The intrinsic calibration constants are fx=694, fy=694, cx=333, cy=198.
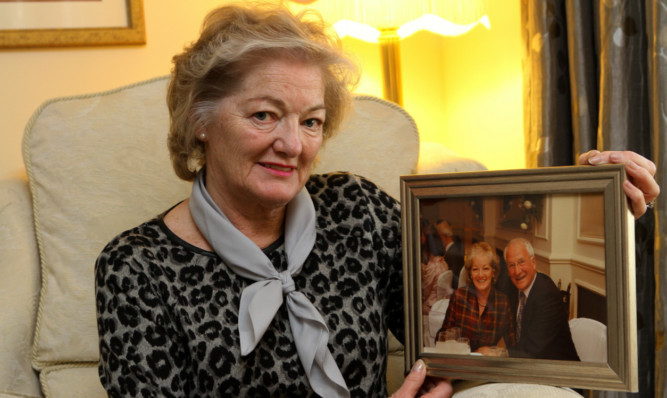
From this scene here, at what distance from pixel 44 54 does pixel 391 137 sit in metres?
1.03

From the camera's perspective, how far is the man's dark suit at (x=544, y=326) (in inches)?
43.0

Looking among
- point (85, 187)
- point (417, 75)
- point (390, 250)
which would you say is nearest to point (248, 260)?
point (390, 250)

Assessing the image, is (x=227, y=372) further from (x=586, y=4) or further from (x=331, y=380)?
(x=586, y=4)

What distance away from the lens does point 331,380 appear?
4.07 feet

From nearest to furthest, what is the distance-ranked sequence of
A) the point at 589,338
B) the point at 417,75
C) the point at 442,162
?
the point at 589,338
the point at 442,162
the point at 417,75

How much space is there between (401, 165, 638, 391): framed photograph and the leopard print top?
0.13m

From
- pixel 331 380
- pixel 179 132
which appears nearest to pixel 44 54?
pixel 179 132

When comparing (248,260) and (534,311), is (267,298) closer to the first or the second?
(248,260)

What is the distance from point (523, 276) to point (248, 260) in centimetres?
48

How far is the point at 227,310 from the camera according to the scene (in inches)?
48.4

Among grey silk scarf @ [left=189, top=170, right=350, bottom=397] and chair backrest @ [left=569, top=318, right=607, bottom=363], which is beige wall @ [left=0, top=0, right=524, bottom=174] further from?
chair backrest @ [left=569, top=318, right=607, bottom=363]

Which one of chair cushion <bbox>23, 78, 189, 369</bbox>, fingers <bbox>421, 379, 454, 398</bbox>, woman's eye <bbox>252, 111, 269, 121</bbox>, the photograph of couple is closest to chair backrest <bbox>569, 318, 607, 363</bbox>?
the photograph of couple

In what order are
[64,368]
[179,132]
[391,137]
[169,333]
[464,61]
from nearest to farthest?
1. [169,333]
2. [179,132]
3. [64,368]
4. [391,137]
5. [464,61]

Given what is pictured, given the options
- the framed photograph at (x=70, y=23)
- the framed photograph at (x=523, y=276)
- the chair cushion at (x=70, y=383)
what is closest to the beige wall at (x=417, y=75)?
the framed photograph at (x=70, y=23)
